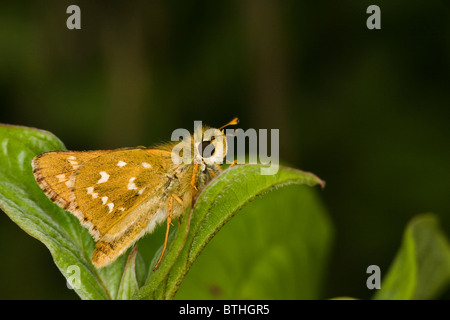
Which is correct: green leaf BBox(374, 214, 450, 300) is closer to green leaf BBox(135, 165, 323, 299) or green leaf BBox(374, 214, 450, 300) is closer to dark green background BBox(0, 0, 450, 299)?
green leaf BBox(135, 165, 323, 299)

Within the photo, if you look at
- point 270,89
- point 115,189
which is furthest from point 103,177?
point 270,89

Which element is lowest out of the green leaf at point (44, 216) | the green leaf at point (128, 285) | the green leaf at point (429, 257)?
the green leaf at point (429, 257)

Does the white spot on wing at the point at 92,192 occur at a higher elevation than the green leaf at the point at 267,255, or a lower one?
higher

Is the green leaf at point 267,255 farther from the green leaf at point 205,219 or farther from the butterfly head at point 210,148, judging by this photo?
the green leaf at point 205,219

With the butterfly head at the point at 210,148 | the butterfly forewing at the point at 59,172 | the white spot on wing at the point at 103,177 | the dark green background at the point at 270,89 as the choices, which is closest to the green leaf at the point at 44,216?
the butterfly forewing at the point at 59,172

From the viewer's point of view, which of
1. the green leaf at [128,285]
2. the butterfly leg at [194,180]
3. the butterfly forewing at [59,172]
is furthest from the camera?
the butterfly leg at [194,180]
